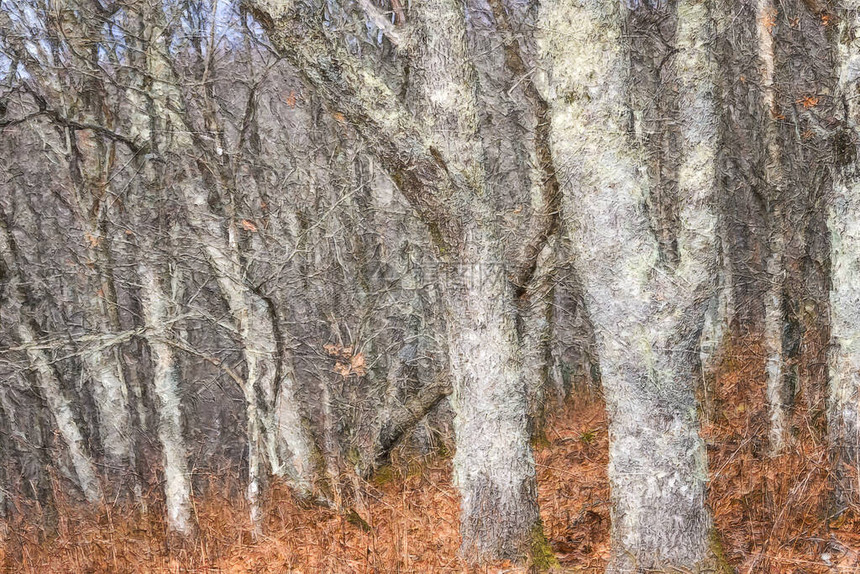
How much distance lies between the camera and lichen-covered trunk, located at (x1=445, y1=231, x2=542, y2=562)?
464 centimetres

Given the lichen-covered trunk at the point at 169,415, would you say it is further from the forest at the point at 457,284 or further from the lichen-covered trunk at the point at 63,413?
the lichen-covered trunk at the point at 63,413

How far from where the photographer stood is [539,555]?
4695 millimetres

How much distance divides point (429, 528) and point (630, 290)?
2.81 metres

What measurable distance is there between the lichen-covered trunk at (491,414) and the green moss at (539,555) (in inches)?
0.8

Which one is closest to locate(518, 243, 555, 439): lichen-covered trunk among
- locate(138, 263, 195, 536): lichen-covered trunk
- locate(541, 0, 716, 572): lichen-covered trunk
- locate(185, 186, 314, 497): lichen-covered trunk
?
locate(541, 0, 716, 572): lichen-covered trunk

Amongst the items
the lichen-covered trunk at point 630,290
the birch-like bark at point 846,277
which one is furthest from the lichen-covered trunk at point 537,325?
the birch-like bark at point 846,277

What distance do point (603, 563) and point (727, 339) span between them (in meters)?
5.08

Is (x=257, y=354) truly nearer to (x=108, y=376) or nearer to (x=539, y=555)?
(x=108, y=376)

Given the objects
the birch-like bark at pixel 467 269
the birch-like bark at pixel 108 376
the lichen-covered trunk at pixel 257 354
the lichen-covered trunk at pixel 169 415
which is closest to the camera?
the birch-like bark at pixel 467 269

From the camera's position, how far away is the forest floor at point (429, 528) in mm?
5016

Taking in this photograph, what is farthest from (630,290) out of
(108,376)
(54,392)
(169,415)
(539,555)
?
(54,392)

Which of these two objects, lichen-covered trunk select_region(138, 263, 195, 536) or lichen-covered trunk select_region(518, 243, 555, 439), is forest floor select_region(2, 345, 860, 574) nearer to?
lichen-covered trunk select_region(138, 263, 195, 536)

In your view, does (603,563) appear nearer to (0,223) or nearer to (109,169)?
(109,169)

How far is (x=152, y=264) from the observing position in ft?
22.1
